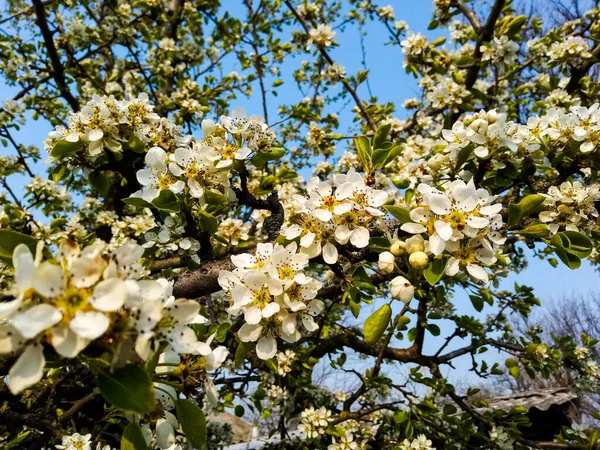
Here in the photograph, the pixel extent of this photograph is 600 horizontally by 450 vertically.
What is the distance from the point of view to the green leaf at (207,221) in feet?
5.04

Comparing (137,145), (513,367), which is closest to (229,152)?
(137,145)

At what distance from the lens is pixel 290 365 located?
360cm

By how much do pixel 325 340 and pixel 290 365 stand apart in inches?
29.3

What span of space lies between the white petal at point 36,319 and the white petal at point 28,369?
5 cm

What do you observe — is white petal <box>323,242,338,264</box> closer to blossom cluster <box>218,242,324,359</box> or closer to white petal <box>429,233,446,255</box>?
blossom cluster <box>218,242,324,359</box>

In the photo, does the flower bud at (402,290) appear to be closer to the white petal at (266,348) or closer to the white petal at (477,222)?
the white petal at (477,222)

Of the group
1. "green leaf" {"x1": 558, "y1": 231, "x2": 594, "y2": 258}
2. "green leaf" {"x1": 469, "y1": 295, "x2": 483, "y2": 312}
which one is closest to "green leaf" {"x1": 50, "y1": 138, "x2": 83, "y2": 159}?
"green leaf" {"x1": 558, "y1": 231, "x2": 594, "y2": 258}

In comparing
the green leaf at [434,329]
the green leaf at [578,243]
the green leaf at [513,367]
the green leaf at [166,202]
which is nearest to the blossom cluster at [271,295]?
the green leaf at [166,202]

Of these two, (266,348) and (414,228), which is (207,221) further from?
(414,228)

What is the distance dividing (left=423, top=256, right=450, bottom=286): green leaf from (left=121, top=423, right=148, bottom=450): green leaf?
80 cm

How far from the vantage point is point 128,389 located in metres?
0.74

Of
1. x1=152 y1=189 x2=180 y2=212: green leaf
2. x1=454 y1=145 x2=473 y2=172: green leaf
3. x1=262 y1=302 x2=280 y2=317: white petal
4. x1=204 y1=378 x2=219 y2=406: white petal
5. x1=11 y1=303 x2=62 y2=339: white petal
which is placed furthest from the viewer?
x1=454 y1=145 x2=473 y2=172: green leaf

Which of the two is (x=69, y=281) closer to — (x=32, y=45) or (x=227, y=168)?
(x=227, y=168)

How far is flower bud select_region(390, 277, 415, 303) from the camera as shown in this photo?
1.23 m
